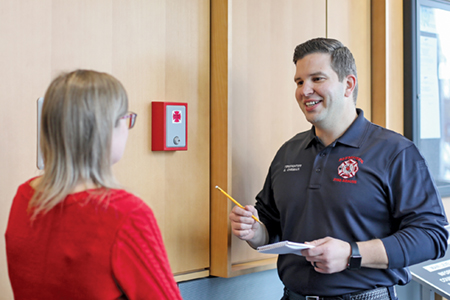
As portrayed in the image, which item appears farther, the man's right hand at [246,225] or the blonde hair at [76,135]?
the man's right hand at [246,225]

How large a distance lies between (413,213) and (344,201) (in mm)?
225

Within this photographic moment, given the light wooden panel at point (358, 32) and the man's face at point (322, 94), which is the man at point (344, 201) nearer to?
the man's face at point (322, 94)

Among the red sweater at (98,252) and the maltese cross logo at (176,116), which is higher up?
the maltese cross logo at (176,116)

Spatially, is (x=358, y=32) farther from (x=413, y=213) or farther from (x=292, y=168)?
(x=413, y=213)

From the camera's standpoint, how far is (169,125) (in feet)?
5.77

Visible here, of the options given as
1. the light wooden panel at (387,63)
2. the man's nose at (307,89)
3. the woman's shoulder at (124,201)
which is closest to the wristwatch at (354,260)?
the man's nose at (307,89)

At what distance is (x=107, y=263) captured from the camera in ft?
2.72

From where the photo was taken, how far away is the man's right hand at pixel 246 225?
5.44 feet

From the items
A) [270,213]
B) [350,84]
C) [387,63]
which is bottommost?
[270,213]

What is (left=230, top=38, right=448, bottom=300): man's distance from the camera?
1433mm

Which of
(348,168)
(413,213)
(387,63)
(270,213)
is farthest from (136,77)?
(387,63)

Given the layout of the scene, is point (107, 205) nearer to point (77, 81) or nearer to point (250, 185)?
point (77, 81)

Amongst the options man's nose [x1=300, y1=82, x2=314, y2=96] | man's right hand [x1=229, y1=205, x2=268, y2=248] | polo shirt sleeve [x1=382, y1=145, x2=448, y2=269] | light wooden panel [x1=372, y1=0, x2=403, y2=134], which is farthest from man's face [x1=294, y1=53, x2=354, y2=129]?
light wooden panel [x1=372, y1=0, x2=403, y2=134]

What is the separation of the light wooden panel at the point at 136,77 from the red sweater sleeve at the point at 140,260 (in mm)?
791
